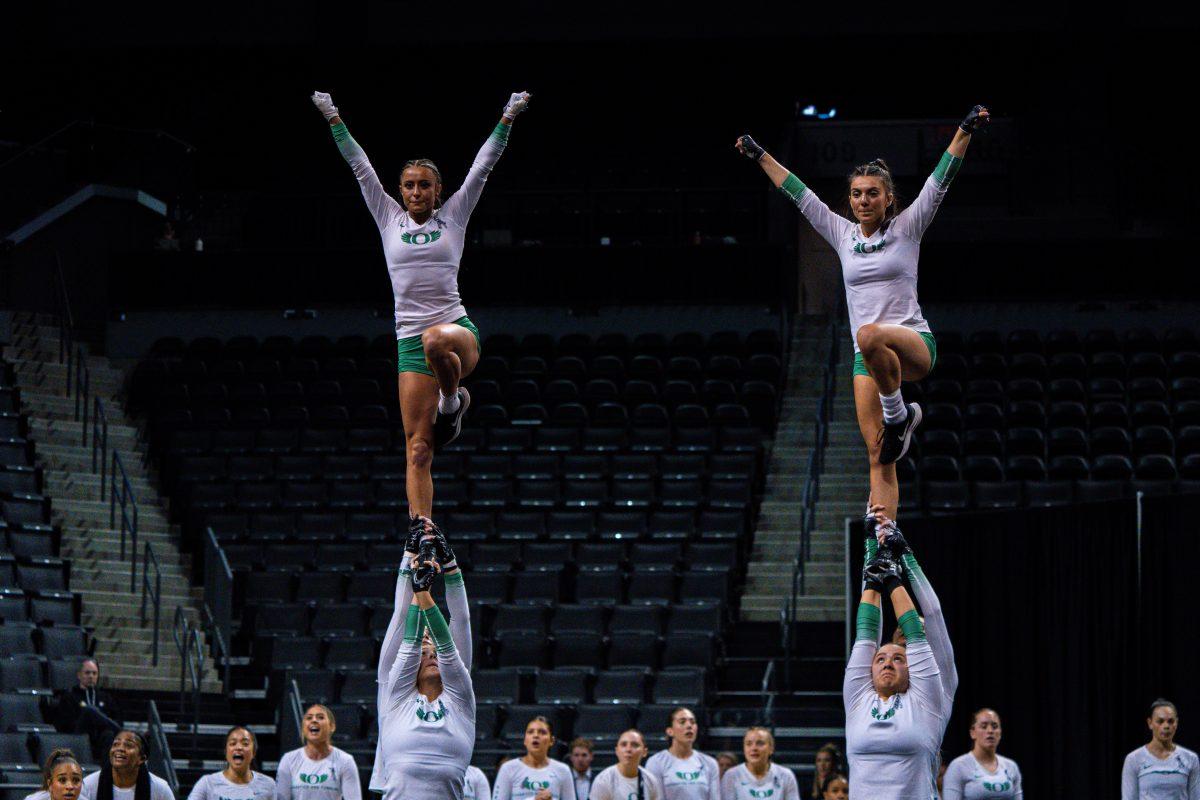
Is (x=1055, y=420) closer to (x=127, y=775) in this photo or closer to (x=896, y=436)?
(x=896, y=436)

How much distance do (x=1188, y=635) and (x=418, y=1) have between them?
42.7 feet

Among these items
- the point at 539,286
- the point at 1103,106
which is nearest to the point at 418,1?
the point at 539,286

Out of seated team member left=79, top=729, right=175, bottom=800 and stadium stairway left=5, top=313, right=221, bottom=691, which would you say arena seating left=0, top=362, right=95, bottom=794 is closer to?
stadium stairway left=5, top=313, right=221, bottom=691

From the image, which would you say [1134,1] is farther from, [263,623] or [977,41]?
[263,623]

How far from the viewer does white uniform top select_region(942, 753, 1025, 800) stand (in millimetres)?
9562

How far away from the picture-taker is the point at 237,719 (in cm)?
1359

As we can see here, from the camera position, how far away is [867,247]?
6895 mm

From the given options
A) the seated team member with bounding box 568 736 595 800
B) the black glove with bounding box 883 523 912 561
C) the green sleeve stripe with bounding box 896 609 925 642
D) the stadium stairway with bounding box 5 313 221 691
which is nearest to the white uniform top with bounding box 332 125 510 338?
the black glove with bounding box 883 523 912 561

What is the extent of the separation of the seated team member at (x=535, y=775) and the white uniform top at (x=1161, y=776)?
3.33 m

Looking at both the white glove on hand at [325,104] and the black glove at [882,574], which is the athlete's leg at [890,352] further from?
the white glove on hand at [325,104]

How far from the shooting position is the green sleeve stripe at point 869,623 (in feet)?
21.7

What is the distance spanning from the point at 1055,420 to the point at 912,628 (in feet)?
33.1

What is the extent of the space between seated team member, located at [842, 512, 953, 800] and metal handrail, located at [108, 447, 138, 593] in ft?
30.1

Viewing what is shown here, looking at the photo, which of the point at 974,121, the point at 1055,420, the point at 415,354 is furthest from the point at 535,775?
the point at 1055,420
